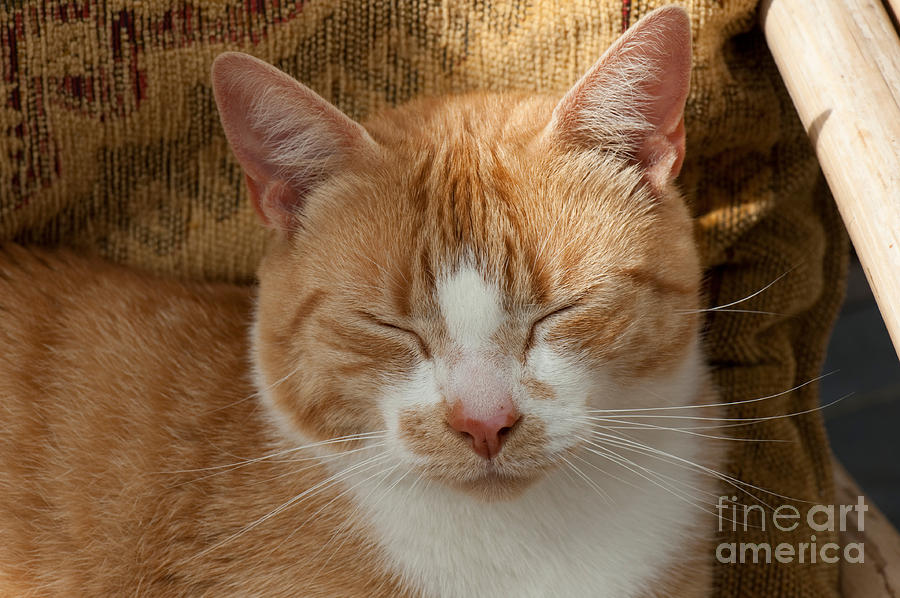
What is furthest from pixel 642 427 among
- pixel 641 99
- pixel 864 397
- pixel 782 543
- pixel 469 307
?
pixel 864 397

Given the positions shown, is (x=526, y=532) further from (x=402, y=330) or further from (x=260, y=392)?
(x=260, y=392)

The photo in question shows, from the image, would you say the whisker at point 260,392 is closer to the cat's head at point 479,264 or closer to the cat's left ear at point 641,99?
the cat's head at point 479,264

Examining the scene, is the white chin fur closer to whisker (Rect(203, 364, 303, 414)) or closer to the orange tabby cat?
the orange tabby cat

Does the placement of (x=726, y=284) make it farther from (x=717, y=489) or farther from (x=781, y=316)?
(x=717, y=489)

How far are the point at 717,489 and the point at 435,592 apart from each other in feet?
1.87

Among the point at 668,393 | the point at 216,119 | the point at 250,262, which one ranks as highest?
the point at 216,119

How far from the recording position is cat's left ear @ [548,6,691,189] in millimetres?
1311

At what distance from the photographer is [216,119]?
6.04 feet

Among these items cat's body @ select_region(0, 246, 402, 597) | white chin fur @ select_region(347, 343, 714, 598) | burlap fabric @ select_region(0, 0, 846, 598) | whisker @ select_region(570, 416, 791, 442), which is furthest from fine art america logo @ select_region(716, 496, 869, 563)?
cat's body @ select_region(0, 246, 402, 597)

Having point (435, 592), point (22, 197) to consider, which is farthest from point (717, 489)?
point (22, 197)

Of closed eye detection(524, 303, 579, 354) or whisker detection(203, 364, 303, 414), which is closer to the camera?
closed eye detection(524, 303, 579, 354)

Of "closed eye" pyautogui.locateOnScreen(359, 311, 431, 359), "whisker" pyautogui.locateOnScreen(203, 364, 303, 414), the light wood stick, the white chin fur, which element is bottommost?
the white chin fur

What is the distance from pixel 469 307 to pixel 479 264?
7 centimetres

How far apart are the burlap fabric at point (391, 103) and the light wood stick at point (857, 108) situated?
0.71ft
